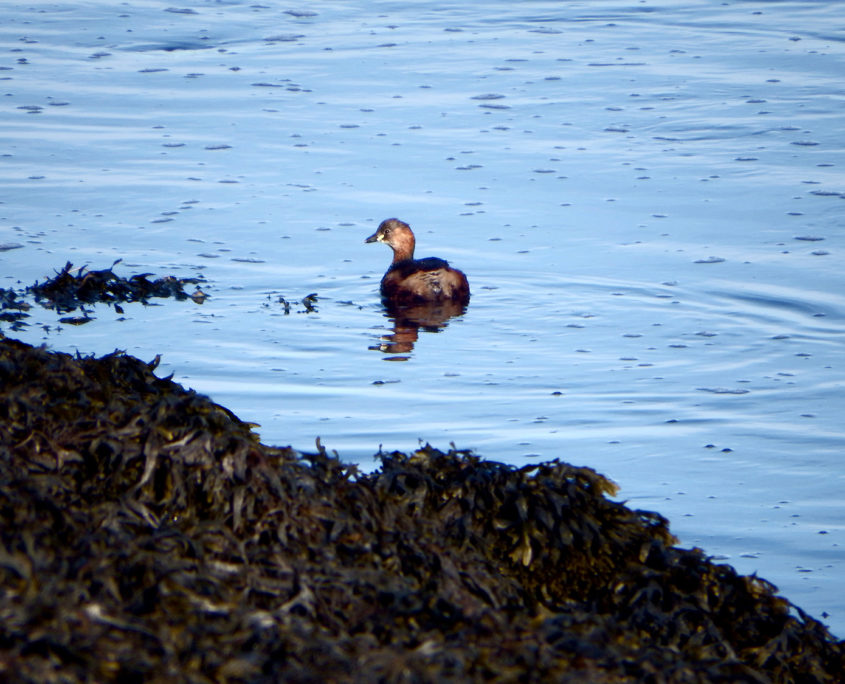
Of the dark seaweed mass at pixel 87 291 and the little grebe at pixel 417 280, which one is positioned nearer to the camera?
the dark seaweed mass at pixel 87 291

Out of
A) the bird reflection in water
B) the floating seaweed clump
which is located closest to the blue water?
the bird reflection in water

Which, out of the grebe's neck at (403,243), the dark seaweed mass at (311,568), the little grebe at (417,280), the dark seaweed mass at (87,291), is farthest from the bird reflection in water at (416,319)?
the dark seaweed mass at (311,568)

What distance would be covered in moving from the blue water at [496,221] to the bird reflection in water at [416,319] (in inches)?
4.5

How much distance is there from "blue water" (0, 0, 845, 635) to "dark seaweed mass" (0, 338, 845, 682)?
1.35m

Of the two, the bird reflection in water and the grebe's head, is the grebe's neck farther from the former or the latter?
the bird reflection in water

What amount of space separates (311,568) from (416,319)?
612cm

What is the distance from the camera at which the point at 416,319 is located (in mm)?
8914

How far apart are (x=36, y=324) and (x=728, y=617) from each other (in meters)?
5.66

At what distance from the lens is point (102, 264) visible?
360 inches

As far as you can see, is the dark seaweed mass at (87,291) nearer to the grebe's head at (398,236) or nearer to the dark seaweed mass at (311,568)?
the grebe's head at (398,236)

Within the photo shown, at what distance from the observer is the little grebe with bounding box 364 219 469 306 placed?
8859mm

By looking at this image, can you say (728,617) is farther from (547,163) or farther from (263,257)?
(547,163)

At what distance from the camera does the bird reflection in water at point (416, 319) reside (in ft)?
27.6

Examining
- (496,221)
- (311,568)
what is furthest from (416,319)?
(311,568)
